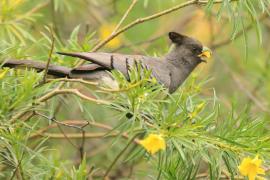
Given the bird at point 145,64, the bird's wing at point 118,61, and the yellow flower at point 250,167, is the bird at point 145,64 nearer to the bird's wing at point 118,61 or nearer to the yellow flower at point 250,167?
the bird's wing at point 118,61

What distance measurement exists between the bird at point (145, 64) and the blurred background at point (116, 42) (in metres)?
0.12

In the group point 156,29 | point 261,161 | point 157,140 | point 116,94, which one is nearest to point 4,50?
point 116,94

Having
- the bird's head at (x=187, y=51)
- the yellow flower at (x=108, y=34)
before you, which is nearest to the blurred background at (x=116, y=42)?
the yellow flower at (x=108, y=34)

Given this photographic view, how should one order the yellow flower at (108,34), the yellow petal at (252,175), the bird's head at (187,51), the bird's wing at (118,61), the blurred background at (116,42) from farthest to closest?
the yellow flower at (108,34), the bird's head at (187,51), the blurred background at (116,42), the bird's wing at (118,61), the yellow petal at (252,175)

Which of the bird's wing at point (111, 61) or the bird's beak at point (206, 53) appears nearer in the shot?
the bird's wing at point (111, 61)

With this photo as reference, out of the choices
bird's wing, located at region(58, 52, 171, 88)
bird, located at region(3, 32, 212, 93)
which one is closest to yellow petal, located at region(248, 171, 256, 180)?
bird, located at region(3, 32, 212, 93)

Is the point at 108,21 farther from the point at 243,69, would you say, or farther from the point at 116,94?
the point at 116,94

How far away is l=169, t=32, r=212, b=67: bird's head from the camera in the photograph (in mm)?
4348

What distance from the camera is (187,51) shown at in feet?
14.5

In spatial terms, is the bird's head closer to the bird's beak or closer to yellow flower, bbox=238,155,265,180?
the bird's beak

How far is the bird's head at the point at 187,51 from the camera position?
14.3ft

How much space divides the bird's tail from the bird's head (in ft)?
3.16

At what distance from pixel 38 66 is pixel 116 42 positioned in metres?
1.96

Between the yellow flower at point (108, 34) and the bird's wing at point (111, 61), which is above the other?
the yellow flower at point (108, 34)
